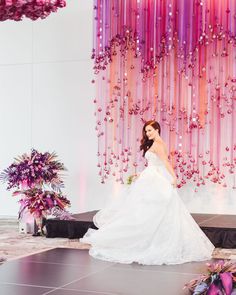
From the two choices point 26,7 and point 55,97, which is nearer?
point 26,7

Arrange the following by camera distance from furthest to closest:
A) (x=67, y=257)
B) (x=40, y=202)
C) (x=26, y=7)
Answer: (x=40, y=202) < (x=67, y=257) < (x=26, y=7)

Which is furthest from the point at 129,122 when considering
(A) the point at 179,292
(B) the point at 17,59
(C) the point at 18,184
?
(A) the point at 179,292

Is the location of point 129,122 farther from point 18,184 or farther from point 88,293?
point 88,293

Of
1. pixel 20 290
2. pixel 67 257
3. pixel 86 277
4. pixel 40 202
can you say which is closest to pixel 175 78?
pixel 40 202

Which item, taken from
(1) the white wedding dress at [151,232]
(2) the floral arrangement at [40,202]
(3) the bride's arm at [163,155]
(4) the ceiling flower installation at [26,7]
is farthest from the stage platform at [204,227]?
(4) the ceiling flower installation at [26,7]

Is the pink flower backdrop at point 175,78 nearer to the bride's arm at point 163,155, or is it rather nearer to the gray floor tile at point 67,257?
the bride's arm at point 163,155

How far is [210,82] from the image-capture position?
8.13 metres

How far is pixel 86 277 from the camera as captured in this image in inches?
197

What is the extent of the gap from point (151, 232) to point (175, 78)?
10.4 ft

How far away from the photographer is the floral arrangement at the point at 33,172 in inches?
314

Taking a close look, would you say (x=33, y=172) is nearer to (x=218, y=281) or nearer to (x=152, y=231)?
(x=152, y=231)

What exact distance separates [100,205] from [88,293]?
508 centimetres

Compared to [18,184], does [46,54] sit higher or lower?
higher

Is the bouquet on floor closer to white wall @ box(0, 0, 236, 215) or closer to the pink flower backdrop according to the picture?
the pink flower backdrop
